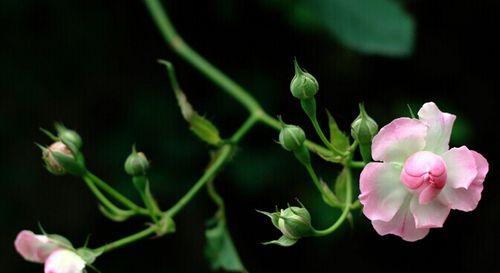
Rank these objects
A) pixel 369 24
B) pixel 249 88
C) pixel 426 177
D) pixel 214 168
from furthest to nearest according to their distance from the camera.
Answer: pixel 249 88
pixel 369 24
pixel 214 168
pixel 426 177

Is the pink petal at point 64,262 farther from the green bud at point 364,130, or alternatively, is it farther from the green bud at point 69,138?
the green bud at point 364,130

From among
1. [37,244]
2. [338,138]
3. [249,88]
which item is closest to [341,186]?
[338,138]

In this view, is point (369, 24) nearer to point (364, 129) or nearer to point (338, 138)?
point (338, 138)

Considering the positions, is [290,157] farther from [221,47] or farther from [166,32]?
[166,32]

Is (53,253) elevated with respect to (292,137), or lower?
lower

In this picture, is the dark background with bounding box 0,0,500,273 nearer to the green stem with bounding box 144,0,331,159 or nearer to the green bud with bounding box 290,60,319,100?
the green stem with bounding box 144,0,331,159

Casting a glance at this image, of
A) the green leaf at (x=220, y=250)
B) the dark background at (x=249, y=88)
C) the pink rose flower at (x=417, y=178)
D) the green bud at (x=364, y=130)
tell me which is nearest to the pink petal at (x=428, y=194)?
the pink rose flower at (x=417, y=178)
